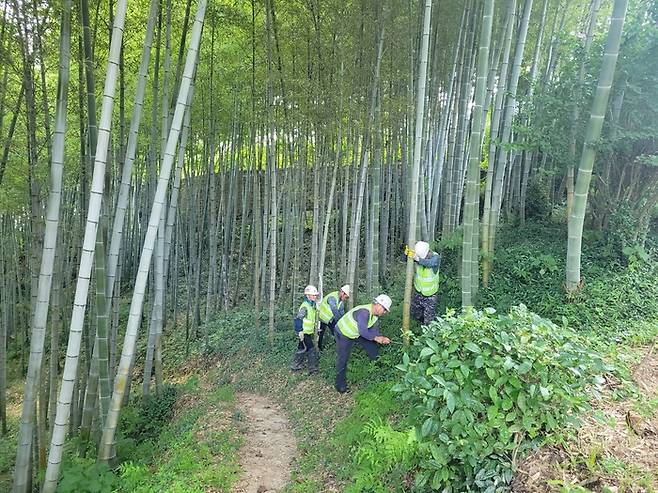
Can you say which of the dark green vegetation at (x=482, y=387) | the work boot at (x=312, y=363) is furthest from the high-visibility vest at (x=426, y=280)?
the work boot at (x=312, y=363)

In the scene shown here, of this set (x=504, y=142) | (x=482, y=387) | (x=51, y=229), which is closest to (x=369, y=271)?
(x=504, y=142)

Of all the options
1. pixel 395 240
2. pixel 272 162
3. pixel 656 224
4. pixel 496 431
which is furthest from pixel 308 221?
pixel 496 431

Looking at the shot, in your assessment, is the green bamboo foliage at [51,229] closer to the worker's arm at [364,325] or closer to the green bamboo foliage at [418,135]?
the green bamboo foliage at [418,135]

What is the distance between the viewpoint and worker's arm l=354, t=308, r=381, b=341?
4.41m

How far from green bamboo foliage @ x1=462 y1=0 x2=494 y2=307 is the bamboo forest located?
2 cm

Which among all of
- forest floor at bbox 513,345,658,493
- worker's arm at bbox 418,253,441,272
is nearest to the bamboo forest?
forest floor at bbox 513,345,658,493

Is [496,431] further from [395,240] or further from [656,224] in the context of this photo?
[395,240]

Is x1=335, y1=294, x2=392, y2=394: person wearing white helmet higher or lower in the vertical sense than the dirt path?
higher

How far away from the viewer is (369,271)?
616 centimetres

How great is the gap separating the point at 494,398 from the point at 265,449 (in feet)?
8.77

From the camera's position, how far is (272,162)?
6211mm

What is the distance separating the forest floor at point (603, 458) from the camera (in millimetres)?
2117

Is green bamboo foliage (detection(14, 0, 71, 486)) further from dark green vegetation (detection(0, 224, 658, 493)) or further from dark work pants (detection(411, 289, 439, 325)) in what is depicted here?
dark work pants (detection(411, 289, 439, 325))

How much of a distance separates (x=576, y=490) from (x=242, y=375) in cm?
475
